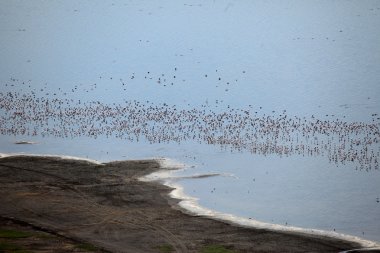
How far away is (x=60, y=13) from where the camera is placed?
97.2 m

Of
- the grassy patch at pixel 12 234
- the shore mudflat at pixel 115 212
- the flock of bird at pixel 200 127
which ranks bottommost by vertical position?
the grassy patch at pixel 12 234

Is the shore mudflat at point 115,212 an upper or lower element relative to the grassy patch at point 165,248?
upper

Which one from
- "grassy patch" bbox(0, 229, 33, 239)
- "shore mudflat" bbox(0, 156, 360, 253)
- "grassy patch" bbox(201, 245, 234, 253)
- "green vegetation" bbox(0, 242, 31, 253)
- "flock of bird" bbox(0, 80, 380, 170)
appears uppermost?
"flock of bird" bbox(0, 80, 380, 170)

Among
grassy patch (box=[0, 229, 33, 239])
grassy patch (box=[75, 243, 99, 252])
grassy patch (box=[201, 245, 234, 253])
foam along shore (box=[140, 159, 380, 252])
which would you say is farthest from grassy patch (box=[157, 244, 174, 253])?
grassy patch (box=[0, 229, 33, 239])

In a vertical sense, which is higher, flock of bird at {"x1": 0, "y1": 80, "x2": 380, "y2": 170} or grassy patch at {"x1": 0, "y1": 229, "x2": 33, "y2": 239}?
flock of bird at {"x1": 0, "y1": 80, "x2": 380, "y2": 170}

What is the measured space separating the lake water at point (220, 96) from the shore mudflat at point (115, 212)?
2020 millimetres

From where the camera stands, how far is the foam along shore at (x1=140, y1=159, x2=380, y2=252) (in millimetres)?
32656

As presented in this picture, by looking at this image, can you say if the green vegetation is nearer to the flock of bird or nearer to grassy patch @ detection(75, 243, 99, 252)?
grassy patch @ detection(75, 243, 99, 252)

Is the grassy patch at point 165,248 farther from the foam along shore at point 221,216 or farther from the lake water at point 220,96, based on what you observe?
the lake water at point 220,96

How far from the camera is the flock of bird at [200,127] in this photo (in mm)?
46156

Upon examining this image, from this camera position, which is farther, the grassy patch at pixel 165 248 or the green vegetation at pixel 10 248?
the grassy patch at pixel 165 248

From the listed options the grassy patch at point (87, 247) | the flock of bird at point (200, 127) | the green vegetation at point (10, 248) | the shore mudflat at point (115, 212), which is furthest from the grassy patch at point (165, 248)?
the flock of bird at point (200, 127)

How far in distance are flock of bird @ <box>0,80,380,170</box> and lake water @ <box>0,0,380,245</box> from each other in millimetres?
120

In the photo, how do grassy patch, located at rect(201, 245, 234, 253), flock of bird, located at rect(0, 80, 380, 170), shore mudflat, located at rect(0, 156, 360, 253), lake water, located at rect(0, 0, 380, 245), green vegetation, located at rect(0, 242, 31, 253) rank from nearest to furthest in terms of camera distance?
green vegetation, located at rect(0, 242, 31, 253), grassy patch, located at rect(201, 245, 234, 253), shore mudflat, located at rect(0, 156, 360, 253), lake water, located at rect(0, 0, 380, 245), flock of bird, located at rect(0, 80, 380, 170)
